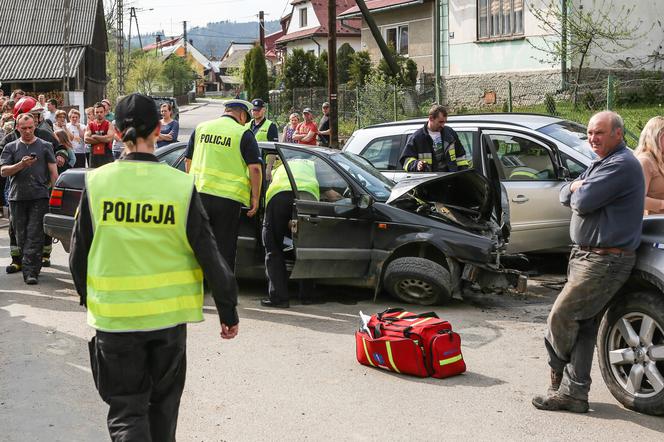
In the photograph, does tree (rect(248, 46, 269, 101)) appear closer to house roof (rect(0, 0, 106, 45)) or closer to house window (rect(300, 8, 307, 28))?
house window (rect(300, 8, 307, 28))

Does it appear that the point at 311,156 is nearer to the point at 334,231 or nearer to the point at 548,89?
the point at 334,231

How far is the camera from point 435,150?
32.2ft

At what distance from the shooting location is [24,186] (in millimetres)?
9891

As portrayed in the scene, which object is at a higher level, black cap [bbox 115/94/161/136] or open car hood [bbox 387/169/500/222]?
black cap [bbox 115/94/161/136]

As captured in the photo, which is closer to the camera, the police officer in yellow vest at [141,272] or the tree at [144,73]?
the police officer in yellow vest at [141,272]

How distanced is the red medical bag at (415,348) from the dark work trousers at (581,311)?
88 centimetres

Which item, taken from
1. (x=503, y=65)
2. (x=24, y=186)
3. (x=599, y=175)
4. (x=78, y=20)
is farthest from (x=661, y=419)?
(x=78, y=20)

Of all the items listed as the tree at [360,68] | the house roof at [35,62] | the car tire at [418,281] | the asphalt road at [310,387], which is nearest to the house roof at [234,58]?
the house roof at [35,62]

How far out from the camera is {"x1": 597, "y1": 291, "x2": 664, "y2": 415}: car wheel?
17.5 ft

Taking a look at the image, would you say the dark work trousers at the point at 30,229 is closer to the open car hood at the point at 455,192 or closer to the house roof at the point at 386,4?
the open car hood at the point at 455,192

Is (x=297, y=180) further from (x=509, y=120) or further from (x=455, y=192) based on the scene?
(x=509, y=120)

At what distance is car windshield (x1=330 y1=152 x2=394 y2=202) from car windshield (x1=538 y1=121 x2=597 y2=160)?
2.14 meters

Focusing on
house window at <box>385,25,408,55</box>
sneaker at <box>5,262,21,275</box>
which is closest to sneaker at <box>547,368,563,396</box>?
sneaker at <box>5,262,21,275</box>

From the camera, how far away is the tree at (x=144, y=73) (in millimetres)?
80875
